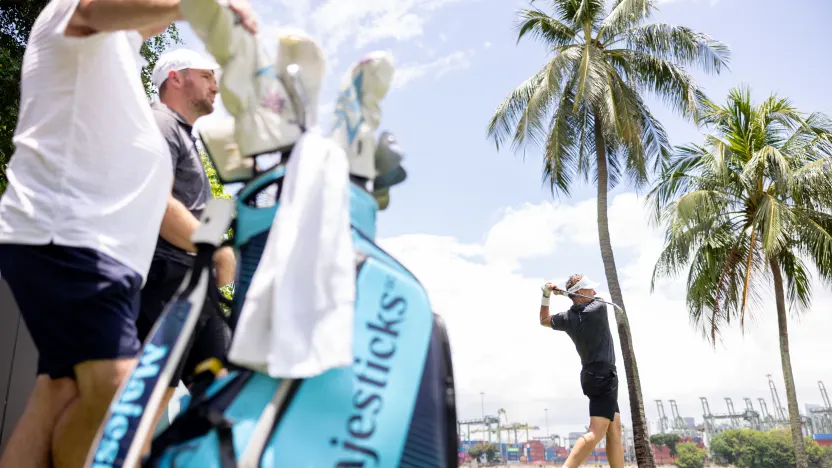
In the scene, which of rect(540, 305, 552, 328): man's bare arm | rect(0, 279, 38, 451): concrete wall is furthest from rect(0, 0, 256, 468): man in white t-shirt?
rect(540, 305, 552, 328): man's bare arm

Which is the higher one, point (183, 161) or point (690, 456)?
point (690, 456)

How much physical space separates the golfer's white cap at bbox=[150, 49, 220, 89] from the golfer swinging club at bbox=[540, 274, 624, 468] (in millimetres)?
4453

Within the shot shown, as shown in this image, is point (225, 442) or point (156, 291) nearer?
point (225, 442)

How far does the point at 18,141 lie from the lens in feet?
5.14

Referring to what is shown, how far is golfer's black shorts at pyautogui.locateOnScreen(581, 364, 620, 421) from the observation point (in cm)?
577

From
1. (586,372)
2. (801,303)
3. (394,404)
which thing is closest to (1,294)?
(394,404)

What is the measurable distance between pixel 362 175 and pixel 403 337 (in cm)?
43

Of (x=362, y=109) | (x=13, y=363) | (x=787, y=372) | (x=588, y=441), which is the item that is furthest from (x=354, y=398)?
(x=787, y=372)

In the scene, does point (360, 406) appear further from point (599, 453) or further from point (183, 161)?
point (599, 453)

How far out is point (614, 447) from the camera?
19.2 feet

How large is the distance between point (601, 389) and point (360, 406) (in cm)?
500

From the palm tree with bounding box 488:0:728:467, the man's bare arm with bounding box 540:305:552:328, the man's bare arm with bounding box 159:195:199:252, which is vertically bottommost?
the man's bare arm with bounding box 159:195:199:252

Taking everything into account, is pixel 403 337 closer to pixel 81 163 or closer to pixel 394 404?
pixel 394 404

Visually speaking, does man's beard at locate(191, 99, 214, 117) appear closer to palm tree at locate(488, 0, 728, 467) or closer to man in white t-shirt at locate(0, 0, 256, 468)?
man in white t-shirt at locate(0, 0, 256, 468)
